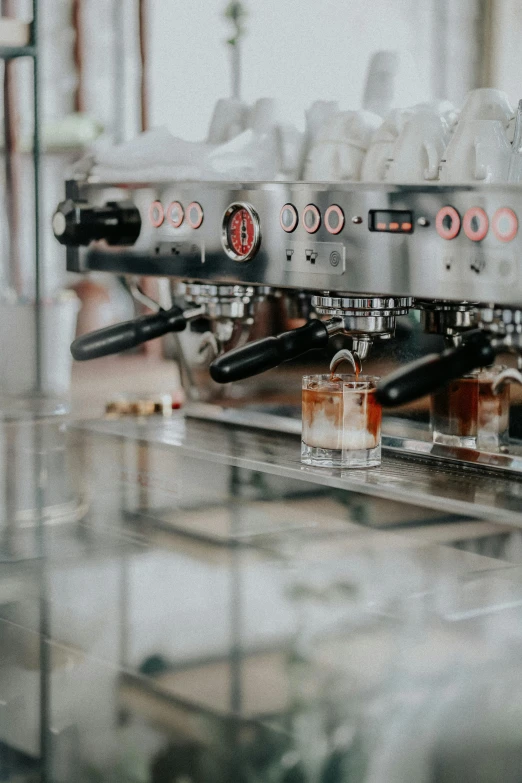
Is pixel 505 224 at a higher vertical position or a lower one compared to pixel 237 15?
lower

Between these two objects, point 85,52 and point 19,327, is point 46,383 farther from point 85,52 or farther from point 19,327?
point 85,52

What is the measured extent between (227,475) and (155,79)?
1623 millimetres

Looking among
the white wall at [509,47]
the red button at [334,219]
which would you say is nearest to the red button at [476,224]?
the red button at [334,219]

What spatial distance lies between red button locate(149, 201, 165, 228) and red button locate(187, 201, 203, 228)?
0.15 ft

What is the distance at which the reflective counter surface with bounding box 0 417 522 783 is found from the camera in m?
0.49

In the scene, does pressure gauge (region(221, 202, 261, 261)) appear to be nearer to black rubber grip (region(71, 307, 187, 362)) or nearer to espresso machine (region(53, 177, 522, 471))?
espresso machine (region(53, 177, 522, 471))

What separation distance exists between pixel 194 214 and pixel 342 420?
236 mm

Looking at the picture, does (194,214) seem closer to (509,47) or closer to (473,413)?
(473,413)

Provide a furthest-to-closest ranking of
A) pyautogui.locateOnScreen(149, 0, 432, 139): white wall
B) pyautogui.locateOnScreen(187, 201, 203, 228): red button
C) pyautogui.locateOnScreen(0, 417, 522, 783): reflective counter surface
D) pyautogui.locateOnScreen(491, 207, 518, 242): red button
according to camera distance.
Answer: pyautogui.locateOnScreen(149, 0, 432, 139): white wall < pyautogui.locateOnScreen(187, 201, 203, 228): red button < pyautogui.locateOnScreen(491, 207, 518, 242): red button < pyautogui.locateOnScreen(0, 417, 522, 783): reflective counter surface

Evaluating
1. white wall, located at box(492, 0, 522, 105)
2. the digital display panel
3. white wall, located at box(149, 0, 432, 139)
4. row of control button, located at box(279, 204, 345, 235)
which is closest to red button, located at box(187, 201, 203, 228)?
row of control button, located at box(279, 204, 345, 235)

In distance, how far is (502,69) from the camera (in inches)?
61.2

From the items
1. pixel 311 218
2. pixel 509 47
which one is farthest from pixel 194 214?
pixel 509 47

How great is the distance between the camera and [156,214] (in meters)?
0.99

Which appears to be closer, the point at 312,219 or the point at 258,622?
the point at 258,622
